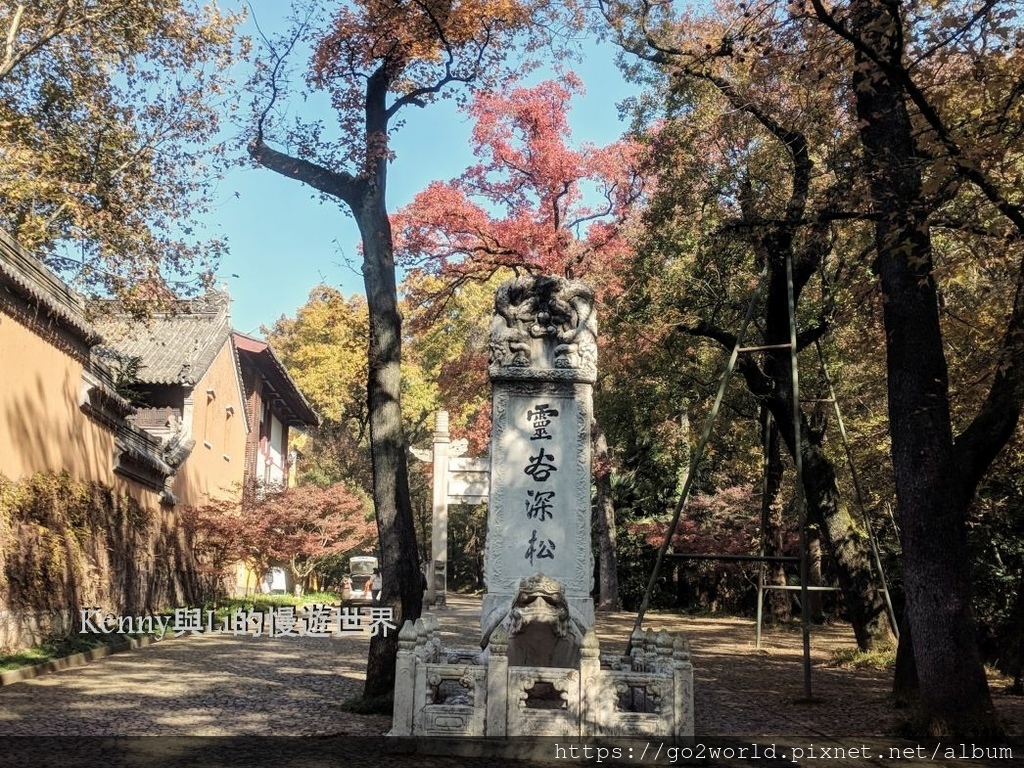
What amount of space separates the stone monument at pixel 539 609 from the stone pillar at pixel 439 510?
13.7 metres

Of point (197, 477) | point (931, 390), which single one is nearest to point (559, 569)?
point (931, 390)

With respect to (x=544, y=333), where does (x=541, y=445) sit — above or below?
below

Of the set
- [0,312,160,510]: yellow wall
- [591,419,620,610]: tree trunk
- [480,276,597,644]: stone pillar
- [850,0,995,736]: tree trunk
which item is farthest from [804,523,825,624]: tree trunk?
[0,312,160,510]: yellow wall

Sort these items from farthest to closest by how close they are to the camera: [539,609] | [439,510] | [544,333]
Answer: [439,510] → [544,333] → [539,609]

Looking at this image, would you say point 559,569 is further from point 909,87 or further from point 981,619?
point 981,619

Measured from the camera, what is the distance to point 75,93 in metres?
12.3

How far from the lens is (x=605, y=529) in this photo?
2209 cm

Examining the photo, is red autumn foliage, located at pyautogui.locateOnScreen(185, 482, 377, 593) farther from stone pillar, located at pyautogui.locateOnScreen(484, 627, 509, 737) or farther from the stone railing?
stone pillar, located at pyautogui.locateOnScreen(484, 627, 509, 737)

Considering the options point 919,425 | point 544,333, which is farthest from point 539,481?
point 919,425

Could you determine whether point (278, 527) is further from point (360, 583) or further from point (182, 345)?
point (360, 583)

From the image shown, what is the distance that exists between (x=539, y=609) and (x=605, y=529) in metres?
15.6

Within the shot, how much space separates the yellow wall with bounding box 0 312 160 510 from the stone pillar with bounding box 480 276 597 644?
6.67 metres

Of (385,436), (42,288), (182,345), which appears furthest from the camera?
(182,345)

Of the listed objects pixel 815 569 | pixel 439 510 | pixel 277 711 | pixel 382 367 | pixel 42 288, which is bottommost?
pixel 277 711
